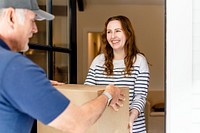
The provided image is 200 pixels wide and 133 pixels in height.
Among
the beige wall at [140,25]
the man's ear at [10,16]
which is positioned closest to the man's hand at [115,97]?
the man's ear at [10,16]

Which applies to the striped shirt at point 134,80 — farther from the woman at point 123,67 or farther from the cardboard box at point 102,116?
the cardboard box at point 102,116

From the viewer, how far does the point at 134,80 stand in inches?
67.7

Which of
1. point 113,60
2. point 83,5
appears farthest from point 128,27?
point 83,5

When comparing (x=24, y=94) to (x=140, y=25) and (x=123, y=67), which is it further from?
(x=140, y=25)

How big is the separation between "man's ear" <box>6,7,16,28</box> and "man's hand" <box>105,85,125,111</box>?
423 mm

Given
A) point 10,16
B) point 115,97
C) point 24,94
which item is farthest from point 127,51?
point 24,94

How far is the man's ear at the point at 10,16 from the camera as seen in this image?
105 centimetres

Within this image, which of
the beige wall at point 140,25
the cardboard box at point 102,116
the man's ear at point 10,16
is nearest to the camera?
the man's ear at point 10,16

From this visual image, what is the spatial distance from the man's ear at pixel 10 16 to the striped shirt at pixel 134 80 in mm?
798

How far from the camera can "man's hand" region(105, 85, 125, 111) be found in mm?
1247

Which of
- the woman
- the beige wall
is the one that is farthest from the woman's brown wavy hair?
the beige wall
